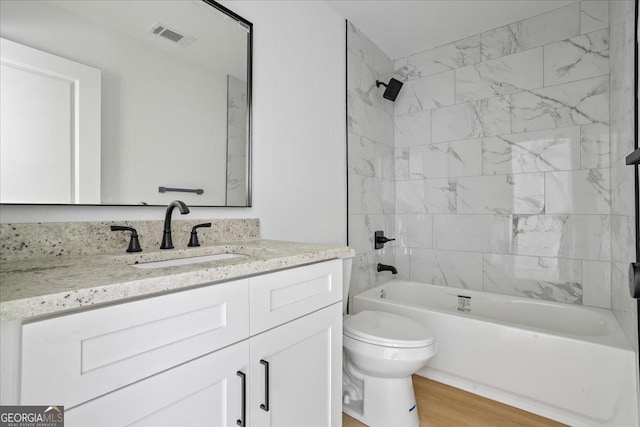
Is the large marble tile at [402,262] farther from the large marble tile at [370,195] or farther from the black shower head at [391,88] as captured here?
the black shower head at [391,88]

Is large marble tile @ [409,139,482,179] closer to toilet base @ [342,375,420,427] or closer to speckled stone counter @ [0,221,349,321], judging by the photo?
toilet base @ [342,375,420,427]

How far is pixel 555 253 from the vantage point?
2193 mm

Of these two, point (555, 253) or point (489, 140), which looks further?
point (489, 140)

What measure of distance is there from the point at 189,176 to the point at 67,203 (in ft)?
1.46

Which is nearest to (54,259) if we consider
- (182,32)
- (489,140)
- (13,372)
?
(13,372)

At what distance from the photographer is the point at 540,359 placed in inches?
63.9

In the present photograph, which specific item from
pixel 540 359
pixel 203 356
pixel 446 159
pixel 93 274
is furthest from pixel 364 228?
A: pixel 93 274

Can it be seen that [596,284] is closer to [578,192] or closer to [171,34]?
[578,192]

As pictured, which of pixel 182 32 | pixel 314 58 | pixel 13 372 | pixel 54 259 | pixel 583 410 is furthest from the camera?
pixel 314 58

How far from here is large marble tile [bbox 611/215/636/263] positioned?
1455 millimetres

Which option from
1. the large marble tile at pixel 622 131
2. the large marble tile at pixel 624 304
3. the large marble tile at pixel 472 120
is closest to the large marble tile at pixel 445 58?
the large marble tile at pixel 472 120

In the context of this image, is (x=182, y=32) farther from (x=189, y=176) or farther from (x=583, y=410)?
(x=583, y=410)

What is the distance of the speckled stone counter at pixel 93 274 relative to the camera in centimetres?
57

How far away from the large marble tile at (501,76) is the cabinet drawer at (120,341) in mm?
2506
